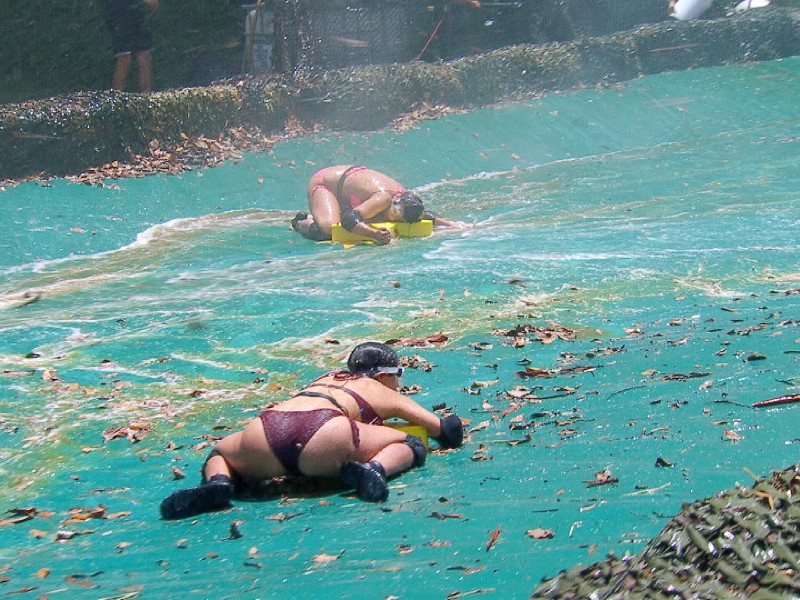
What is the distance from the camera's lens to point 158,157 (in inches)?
656

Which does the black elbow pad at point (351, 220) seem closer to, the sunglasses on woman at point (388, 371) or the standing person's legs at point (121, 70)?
the sunglasses on woman at point (388, 371)

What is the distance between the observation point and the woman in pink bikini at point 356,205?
43.0 ft

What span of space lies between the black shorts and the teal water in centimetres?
346

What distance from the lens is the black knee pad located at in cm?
570

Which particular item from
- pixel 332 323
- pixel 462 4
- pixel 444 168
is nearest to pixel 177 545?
pixel 332 323

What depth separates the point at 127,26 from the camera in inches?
733

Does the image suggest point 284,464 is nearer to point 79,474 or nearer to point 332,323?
point 79,474

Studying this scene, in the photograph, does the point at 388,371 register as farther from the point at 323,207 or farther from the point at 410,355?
the point at 323,207

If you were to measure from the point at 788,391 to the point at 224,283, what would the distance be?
645 cm

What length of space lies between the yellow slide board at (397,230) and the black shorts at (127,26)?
25.1ft

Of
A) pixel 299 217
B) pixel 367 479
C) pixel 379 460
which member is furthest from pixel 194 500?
pixel 299 217

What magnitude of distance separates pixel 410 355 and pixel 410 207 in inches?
211

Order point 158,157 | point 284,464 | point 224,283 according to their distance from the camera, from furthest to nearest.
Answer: point 158,157
point 224,283
point 284,464

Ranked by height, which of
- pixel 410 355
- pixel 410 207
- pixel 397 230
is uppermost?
pixel 410 207
